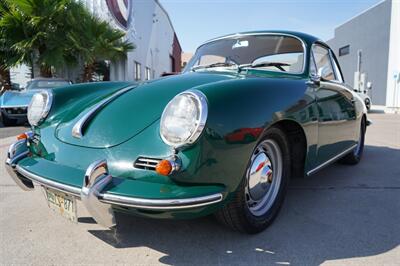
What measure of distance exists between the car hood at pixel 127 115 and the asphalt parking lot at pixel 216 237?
0.63m

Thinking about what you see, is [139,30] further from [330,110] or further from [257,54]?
[330,110]

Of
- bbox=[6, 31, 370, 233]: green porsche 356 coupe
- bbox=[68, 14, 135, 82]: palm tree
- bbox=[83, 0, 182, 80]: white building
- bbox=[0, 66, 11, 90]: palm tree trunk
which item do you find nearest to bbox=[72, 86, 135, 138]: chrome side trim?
bbox=[6, 31, 370, 233]: green porsche 356 coupe

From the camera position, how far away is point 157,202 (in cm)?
156

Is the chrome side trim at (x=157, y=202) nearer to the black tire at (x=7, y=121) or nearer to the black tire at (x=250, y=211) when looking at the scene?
the black tire at (x=250, y=211)

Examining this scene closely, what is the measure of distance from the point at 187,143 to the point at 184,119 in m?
0.13

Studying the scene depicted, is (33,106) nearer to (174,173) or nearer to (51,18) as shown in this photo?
(174,173)

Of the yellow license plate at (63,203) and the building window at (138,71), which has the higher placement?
the building window at (138,71)

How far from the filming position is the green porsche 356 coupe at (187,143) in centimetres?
165

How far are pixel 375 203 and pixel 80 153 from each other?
229cm

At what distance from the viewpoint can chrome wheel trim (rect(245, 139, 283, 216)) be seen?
2.11m

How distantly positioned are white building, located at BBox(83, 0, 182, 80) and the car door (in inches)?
478

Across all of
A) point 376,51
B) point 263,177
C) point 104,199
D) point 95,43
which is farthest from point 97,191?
point 376,51

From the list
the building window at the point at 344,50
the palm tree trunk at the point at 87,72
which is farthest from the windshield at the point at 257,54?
the building window at the point at 344,50

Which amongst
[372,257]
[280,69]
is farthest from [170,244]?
[280,69]
